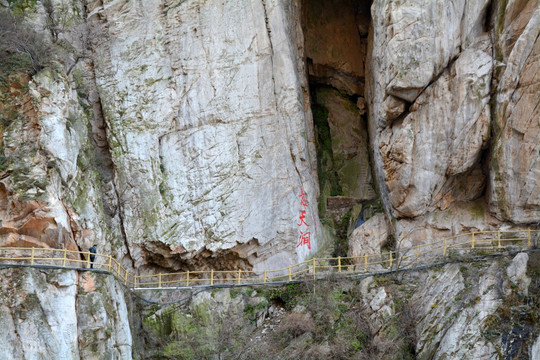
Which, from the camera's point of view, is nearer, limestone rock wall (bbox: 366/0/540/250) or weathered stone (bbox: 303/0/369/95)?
limestone rock wall (bbox: 366/0/540/250)

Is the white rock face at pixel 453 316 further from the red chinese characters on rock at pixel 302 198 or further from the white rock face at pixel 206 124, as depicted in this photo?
the red chinese characters on rock at pixel 302 198

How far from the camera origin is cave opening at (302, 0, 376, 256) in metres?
30.1

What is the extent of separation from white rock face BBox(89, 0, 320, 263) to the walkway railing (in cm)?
98

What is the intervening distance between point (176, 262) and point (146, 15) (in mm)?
9135

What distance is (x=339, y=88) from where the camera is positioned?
31281 millimetres

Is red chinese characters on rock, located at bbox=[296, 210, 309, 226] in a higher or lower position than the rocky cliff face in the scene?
lower

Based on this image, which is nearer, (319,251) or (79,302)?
(79,302)

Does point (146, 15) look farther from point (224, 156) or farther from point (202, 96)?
point (224, 156)

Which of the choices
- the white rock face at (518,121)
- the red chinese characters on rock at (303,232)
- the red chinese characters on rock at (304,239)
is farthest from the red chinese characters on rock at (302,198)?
the white rock face at (518,121)

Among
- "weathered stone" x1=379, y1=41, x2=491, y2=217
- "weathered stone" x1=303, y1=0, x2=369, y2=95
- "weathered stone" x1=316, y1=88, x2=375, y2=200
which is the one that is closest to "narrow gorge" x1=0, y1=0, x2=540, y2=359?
"weathered stone" x1=379, y1=41, x2=491, y2=217

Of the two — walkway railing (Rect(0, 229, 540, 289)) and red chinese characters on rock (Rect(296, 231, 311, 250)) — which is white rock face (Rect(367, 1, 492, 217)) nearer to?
walkway railing (Rect(0, 229, 540, 289))

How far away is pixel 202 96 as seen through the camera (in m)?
26.1

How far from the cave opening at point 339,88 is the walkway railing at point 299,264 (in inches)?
198

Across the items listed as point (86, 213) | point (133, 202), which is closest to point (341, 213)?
point (133, 202)
